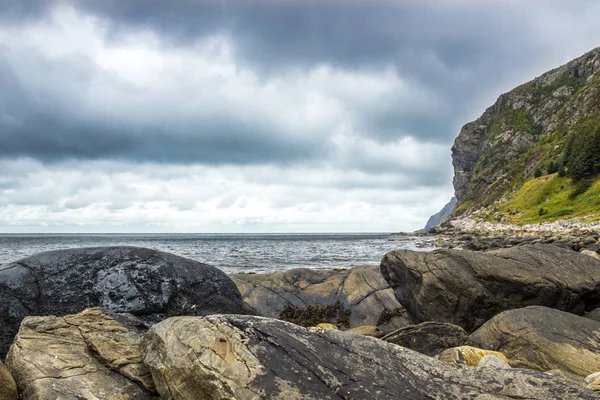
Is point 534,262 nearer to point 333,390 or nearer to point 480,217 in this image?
point 333,390

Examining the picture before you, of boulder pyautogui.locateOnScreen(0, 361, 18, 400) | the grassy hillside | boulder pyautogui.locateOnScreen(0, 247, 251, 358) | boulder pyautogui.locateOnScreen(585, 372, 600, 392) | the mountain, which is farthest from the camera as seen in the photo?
the mountain

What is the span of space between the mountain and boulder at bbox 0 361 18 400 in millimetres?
87562

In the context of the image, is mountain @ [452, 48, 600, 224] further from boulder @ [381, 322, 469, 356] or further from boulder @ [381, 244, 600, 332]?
boulder @ [381, 322, 469, 356]

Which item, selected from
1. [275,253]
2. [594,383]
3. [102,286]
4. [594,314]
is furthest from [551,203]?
[102,286]

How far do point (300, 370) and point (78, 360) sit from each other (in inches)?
155

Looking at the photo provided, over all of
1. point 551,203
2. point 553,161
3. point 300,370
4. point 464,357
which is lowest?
point 464,357

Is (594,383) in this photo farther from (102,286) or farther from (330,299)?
(330,299)

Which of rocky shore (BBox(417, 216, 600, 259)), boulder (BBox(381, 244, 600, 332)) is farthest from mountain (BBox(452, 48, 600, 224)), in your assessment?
boulder (BBox(381, 244, 600, 332))

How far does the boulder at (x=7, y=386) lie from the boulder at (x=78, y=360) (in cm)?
12

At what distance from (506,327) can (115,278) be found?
11.4m

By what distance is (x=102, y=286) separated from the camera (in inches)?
398

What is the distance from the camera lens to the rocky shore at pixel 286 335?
5.65 m

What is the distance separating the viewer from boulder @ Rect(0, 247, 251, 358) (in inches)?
373

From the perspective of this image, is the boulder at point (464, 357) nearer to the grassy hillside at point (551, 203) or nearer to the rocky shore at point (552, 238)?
the rocky shore at point (552, 238)
